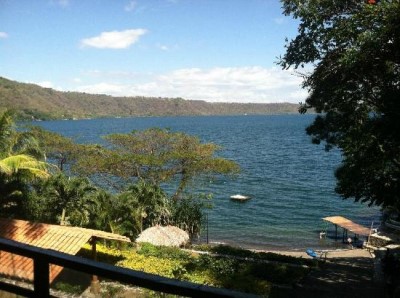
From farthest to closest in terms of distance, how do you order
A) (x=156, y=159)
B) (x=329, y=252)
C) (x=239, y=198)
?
(x=239, y=198) → (x=156, y=159) → (x=329, y=252)

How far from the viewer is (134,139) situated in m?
31.6

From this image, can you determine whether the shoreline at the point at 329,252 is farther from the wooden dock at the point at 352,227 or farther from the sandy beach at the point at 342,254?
the wooden dock at the point at 352,227

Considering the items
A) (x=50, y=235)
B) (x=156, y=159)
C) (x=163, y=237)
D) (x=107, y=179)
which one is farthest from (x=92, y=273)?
(x=107, y=179)

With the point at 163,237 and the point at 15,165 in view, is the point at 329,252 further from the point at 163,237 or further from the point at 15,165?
the point at 15,165

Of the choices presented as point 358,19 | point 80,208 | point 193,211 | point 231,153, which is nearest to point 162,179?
point 193,211

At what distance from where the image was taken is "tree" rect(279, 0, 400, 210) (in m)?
10.8

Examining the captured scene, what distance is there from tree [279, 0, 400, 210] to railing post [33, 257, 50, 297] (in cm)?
983

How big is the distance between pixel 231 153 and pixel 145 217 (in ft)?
218

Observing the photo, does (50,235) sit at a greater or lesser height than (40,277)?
lesser

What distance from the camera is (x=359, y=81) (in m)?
13.7

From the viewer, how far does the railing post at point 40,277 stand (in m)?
2.43

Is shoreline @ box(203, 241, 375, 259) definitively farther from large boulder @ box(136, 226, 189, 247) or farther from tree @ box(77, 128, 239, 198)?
tree @ box(77, 128, 239, 198)

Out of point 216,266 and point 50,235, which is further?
point 216,266

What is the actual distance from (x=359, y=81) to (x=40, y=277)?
1321 centimetres
